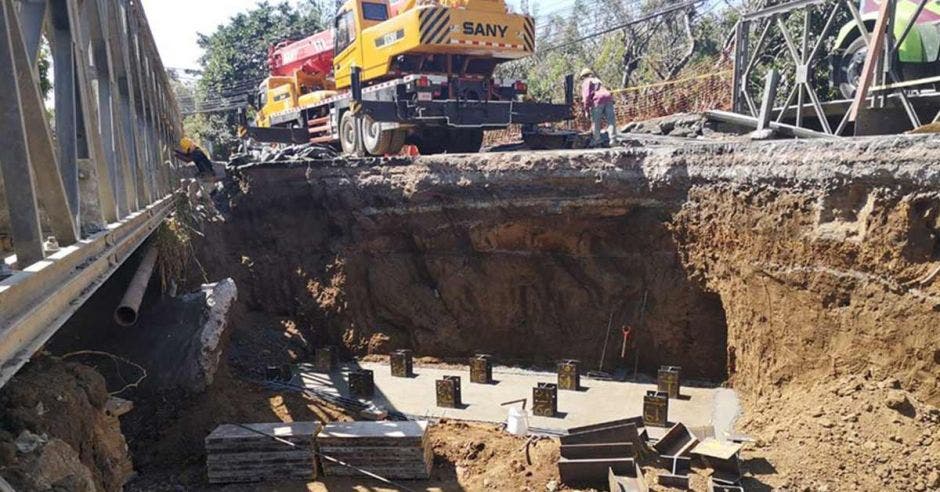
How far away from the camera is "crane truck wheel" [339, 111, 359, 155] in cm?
1235

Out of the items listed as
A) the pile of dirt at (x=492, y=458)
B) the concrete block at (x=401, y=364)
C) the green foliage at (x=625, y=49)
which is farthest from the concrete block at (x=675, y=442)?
the green foliage at (x=625, y=49)

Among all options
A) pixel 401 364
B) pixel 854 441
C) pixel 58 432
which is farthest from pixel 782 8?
pixel 58 432

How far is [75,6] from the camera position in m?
3.39

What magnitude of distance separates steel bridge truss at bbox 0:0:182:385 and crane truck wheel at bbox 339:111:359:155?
272 inches

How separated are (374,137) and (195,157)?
3.27 meters

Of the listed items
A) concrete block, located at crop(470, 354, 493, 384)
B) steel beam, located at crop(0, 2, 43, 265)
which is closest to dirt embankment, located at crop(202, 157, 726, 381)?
concrete block, located at crop(470, 354, 493, 384)

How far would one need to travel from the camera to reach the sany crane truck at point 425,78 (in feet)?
34.8

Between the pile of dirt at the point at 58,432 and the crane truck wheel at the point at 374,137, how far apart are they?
24.2 feet

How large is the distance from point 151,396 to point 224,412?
2.86ft

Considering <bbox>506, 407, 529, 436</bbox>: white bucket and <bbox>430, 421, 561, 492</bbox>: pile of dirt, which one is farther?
<bbox>506, 407, 529, 436</bbox>: white bucket

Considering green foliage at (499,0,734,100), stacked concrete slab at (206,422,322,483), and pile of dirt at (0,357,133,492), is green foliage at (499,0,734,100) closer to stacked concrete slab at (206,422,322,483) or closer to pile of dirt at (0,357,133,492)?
stacked concrete slab at (206,422,322,483)

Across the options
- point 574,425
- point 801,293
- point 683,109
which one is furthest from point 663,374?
point 683,109

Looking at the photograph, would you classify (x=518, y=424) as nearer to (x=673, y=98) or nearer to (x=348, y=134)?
(x=348, y=134)

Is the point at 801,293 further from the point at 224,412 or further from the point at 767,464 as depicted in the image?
the point at 224,412
